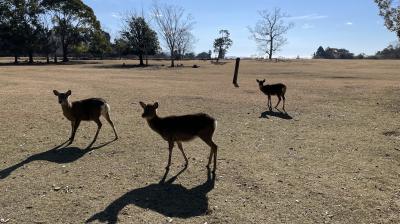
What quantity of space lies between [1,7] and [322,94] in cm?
5615

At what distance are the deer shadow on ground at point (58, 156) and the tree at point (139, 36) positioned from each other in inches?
2214

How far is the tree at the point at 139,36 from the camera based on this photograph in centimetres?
6650

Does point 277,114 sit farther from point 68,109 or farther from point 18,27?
point 18,27

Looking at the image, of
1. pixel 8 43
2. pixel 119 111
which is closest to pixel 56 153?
pixel 119 111

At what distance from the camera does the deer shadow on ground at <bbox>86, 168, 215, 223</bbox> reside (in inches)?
273

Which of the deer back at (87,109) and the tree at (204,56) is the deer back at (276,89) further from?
the tree at (204,56)

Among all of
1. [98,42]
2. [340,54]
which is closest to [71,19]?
[98,42]

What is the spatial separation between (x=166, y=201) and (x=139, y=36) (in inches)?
2428

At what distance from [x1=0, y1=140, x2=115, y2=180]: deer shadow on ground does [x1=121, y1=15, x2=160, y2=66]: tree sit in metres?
56.2

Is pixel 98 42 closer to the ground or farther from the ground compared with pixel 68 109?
farther from the ground

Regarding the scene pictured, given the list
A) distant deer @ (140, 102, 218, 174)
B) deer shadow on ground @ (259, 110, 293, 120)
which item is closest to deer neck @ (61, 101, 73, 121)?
distant deer @ (140, 102, 218, 174)

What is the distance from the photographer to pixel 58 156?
396 inches

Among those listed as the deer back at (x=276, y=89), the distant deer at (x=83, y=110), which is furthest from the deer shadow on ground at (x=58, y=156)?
the deer back at (x=276, y=89)

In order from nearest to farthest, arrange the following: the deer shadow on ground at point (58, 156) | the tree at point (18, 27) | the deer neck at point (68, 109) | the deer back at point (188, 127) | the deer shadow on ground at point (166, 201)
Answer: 1. the deer shadow on ground at point (166, 201)
2. the deer back at point (188, 127)
3. the deer shadow on ground at point (58, 156)
4. the deer neck at point (68, 109)
5. the tree at point (18, 27)
